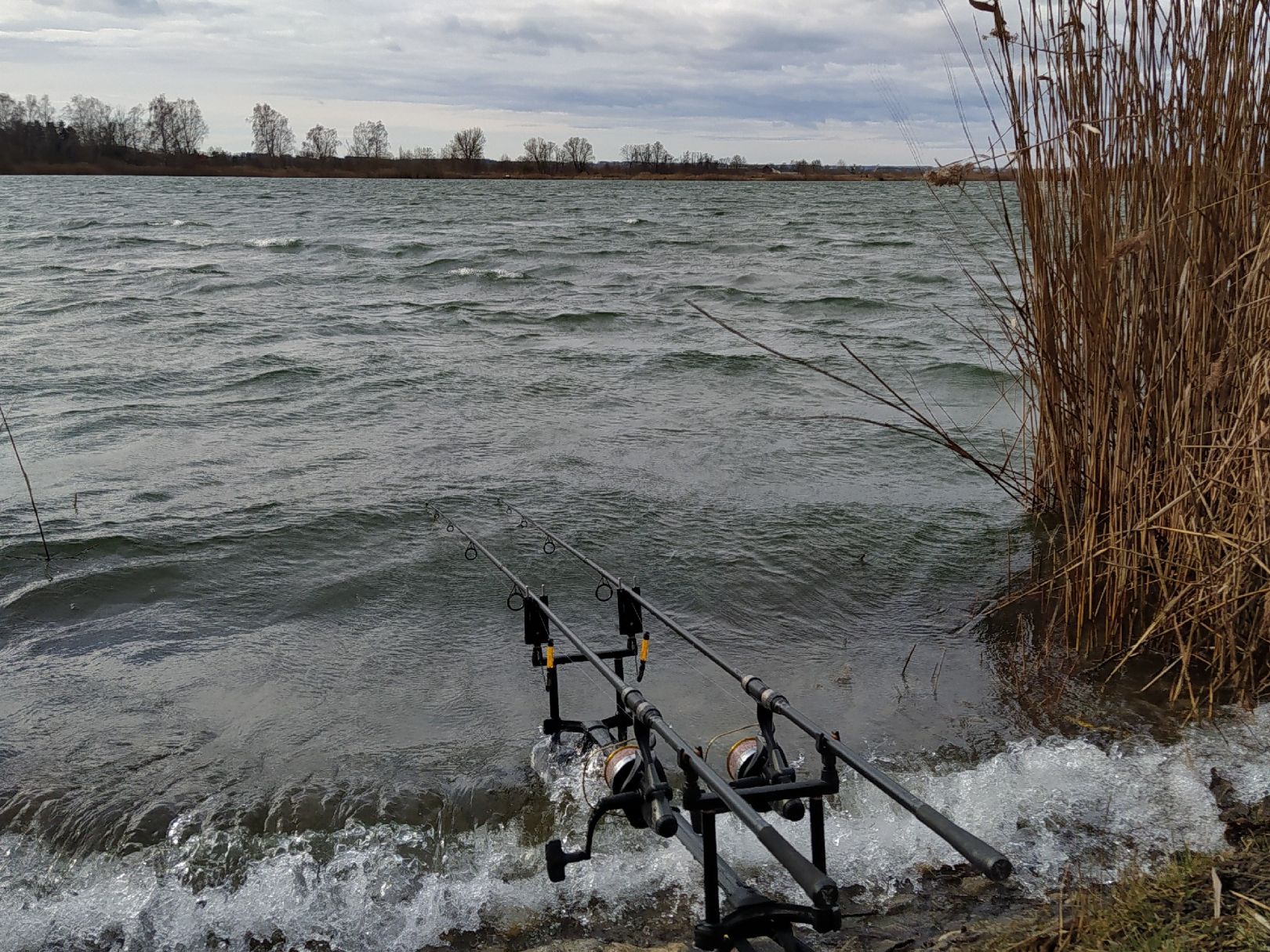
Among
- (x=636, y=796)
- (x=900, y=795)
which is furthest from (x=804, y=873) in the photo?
(x=636, y=796)

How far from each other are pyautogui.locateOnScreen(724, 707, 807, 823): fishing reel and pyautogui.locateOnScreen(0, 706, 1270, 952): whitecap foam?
2.38 feet

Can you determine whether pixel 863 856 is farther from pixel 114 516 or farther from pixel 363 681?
pixel 114 516

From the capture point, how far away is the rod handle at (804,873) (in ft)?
5.95

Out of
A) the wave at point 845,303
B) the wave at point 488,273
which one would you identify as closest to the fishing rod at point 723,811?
the wave at point 845,303

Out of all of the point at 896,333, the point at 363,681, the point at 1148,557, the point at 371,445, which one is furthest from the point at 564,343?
the point at 1148,557

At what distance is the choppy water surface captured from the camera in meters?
3.58

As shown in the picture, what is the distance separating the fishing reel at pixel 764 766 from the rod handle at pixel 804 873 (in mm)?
647

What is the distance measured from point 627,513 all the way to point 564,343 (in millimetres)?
6795

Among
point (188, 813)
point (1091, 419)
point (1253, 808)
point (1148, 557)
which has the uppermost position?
point (1091, 419)

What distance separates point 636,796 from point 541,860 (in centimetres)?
117

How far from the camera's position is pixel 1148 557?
414 cm

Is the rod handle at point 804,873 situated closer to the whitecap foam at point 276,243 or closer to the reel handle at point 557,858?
the reel handle at point 557,858

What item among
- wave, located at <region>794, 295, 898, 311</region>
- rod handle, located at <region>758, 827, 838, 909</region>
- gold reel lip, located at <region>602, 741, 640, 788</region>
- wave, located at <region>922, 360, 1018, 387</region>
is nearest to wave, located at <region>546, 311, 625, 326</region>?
wave, located at <region>794, 295, 898, 311</region>

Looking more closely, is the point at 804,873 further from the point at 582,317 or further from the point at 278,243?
the point at 278,243
